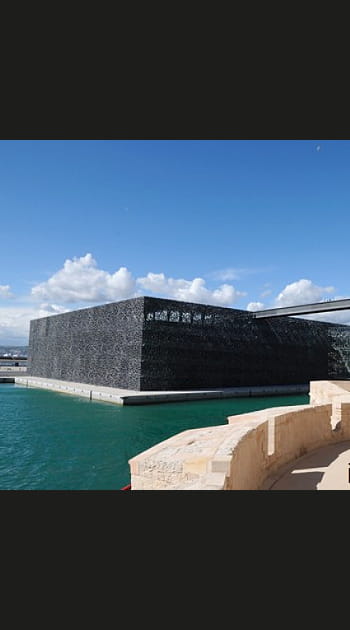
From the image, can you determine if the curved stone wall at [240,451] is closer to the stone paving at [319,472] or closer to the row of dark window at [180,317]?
the stone paving at [319,472]

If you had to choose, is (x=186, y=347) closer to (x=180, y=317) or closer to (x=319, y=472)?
(x=180, y=317)

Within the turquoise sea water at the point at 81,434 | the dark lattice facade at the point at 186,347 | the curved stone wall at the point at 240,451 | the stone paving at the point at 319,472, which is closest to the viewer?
the curved stone wall at the point at 240,451

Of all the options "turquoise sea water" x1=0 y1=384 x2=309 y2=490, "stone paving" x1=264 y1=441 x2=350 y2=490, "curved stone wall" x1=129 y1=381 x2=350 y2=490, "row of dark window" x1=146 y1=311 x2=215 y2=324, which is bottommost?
"turquoise sea water" x1=0 y1=384 x2=309 y2=490

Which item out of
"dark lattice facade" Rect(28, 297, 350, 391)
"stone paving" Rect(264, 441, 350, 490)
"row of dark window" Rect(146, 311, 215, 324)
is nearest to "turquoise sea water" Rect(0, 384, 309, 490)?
"stone paving" Rect(264, 441, 350, 490)

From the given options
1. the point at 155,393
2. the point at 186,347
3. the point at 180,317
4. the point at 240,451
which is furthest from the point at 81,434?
the point at 180,317

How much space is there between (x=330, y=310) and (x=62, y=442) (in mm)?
22490

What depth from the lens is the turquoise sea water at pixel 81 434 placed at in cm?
932

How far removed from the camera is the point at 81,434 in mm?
14148

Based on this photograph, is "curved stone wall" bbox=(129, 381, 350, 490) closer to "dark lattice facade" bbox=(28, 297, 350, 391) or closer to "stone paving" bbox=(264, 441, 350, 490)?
"stone paving" bbox=(264, 441, 350, 490)

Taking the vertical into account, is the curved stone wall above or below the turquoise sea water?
above

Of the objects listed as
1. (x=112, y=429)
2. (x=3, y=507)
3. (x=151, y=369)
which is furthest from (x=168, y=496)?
(x=151, y=369)

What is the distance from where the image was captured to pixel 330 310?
2942cm

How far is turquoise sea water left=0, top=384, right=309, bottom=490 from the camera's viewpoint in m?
9.32

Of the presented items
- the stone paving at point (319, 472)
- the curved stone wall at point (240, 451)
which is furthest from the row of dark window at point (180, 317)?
the stone paving at point (319, 472)
